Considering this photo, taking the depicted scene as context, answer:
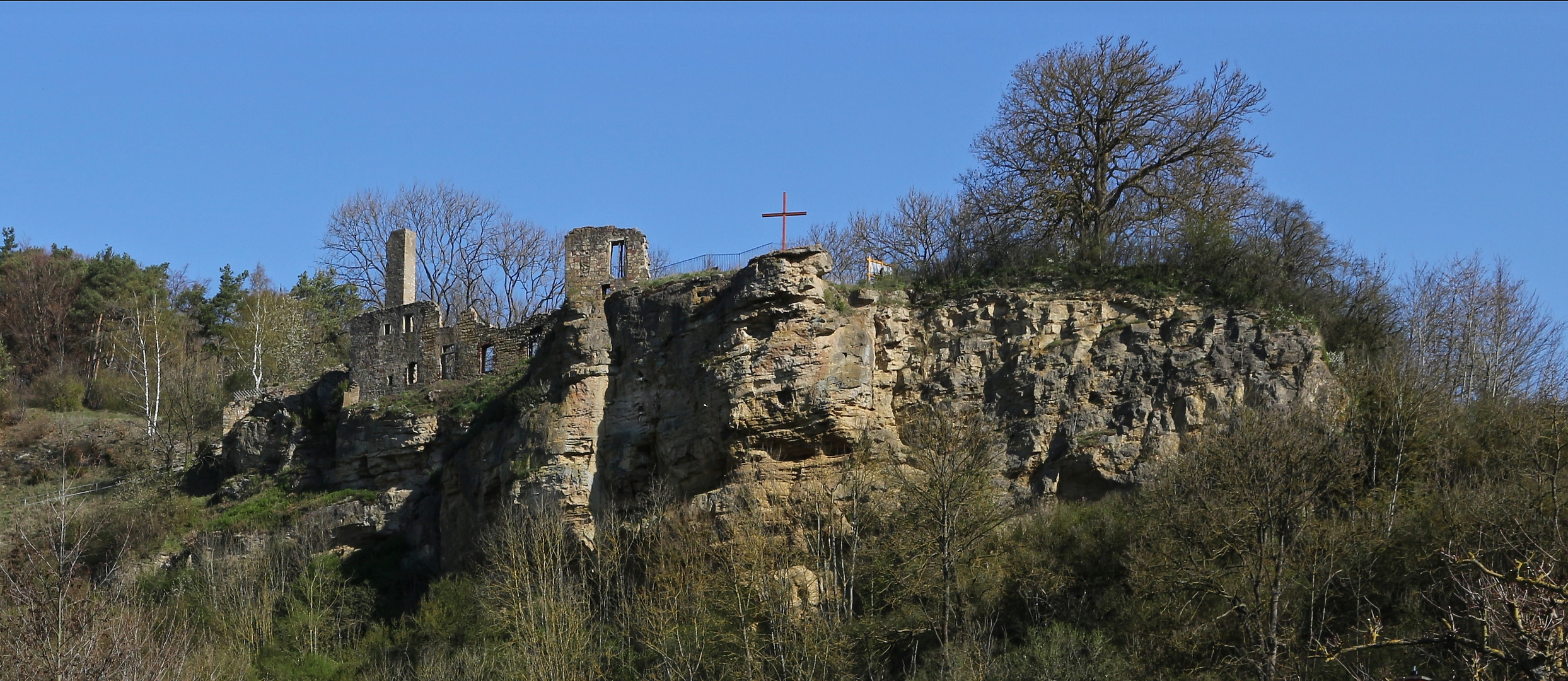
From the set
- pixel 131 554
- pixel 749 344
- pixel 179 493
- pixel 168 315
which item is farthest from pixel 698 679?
pixel 168 315

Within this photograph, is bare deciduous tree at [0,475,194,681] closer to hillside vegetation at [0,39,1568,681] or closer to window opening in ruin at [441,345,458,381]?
hillside vegetation at [0,39,1568,681]

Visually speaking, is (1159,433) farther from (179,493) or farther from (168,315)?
(168,315)

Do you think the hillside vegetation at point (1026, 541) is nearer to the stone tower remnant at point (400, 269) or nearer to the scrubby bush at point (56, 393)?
the stone tower remnant at point (400, 269)

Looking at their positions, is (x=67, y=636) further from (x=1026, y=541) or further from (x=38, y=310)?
(x=38, y=310)

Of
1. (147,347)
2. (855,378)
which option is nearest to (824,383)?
(855,378)

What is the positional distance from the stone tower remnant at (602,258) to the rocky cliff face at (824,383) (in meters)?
0.75

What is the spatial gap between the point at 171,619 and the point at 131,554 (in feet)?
15.6

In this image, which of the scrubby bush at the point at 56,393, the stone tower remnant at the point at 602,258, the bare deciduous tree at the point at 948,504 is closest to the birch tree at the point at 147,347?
the scrubby bush at the point at 56,393

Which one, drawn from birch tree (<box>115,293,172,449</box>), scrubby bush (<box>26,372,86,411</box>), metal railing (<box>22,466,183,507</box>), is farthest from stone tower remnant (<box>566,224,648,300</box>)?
scrubby bush (<box>26,372,86,411</box>)

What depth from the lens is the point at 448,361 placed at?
116ft

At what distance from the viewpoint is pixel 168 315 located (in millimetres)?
53375

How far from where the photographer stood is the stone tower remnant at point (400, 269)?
37594 millimetres

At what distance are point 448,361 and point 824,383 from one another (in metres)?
11.2

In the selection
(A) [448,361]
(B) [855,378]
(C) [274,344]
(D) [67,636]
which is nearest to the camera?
(D) [67,636]
